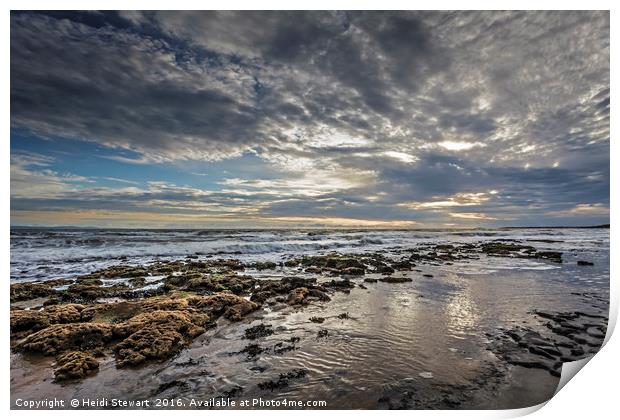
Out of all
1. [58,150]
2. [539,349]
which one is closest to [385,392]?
[539,349]

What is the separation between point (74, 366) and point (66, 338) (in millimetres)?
1207

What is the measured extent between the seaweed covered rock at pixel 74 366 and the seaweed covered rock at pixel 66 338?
0.39 meters

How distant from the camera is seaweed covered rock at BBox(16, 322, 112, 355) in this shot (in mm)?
5438

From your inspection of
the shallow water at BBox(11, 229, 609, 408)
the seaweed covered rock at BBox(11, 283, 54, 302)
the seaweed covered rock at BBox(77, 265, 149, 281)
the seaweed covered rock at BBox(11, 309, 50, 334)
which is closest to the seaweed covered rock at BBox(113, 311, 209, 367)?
the shallow water at BBox(11, 229, 609, 408)

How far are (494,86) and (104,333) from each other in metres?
10.8

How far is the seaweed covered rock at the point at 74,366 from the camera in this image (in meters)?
4.65

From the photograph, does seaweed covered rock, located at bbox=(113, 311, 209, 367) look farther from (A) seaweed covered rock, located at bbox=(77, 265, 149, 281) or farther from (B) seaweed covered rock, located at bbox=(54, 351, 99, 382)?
(A) seaweed covered rock, located at bbox=(77, 265, 149, 281)

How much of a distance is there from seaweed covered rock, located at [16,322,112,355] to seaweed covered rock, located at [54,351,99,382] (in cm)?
39

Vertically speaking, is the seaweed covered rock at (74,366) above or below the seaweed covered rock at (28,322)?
below

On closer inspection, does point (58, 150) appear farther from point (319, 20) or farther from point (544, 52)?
point (544, 52)

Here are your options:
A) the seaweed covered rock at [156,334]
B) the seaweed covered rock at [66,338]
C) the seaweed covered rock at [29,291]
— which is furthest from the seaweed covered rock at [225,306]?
the seaweed covered rock at [29,291]

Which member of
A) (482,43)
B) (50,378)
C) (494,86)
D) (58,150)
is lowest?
(50,378)

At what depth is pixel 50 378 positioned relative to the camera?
464 centimetres

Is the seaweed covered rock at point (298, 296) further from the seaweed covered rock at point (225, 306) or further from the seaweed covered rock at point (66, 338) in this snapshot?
the seaweed covered rock at point (66, 338)
